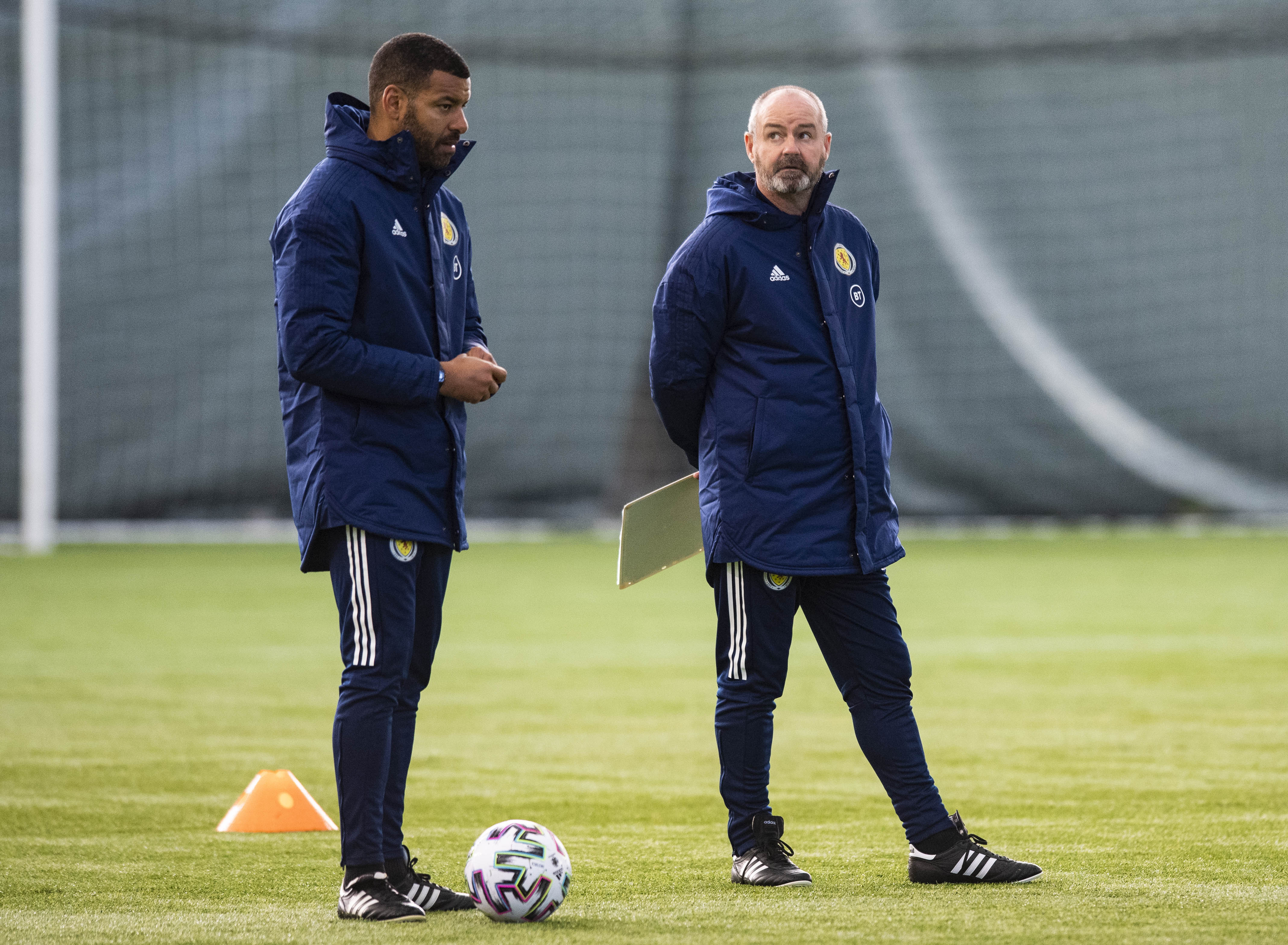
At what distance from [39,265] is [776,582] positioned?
1251 cm

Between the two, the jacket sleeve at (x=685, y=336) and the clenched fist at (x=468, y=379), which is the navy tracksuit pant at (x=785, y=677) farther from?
the clenched fist at (x=468, y=379)

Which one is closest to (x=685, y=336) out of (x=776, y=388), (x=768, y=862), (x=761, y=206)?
Result: (x=776, y=388)

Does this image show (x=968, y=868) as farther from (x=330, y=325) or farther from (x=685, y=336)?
(x=330, y=325)

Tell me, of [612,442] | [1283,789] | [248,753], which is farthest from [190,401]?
[1283,789]

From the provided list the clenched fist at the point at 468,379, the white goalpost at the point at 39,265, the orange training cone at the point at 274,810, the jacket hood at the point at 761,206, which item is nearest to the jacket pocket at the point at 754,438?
the jacket hood at the point at 761,206

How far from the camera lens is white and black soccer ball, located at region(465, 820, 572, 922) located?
3.63 m

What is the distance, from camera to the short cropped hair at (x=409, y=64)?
12.3 ft

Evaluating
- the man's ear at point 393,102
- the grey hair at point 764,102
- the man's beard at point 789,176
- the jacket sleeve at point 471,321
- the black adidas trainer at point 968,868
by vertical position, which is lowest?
the black adidas trainer at point 968,868

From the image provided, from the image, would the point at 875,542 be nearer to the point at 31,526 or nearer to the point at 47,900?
the point at 47,900

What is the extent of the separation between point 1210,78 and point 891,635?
1618 centimetres

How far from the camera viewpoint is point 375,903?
3.60m

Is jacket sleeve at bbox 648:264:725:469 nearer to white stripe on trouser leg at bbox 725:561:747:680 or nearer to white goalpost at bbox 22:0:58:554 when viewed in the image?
white stripe on trouser leg at bbox 725:561:747:680

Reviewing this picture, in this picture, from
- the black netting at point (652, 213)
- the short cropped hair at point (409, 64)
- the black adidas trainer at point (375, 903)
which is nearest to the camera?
the black adidas trainer at point (375, 903)

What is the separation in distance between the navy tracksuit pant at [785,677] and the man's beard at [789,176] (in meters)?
0.82
